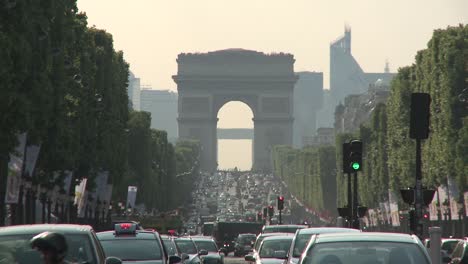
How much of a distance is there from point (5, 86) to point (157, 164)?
335ft

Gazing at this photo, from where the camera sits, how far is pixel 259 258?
32156 millimetres

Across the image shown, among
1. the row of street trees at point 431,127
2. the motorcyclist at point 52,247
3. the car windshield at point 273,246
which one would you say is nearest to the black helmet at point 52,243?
the motorcyclist at point 52,247

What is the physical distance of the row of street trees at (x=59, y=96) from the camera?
4156cm

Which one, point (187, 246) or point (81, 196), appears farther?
point (81, 196)

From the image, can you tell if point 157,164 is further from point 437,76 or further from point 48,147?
point 48,147

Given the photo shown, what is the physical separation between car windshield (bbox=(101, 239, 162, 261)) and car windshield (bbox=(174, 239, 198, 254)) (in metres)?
11.0

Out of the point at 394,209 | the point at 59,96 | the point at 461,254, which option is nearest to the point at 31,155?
the point at 59,96

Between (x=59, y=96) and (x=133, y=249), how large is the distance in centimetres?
2763

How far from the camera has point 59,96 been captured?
176 feet

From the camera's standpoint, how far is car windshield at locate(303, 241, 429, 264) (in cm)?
1764

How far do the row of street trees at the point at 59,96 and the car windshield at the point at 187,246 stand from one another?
18.8 feet

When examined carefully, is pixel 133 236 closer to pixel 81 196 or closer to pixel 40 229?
pixel 40 229

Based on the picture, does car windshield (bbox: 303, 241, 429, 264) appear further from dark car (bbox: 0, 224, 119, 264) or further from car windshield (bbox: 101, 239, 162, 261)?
car windshield (bbox: 101, 239, 162, 261)

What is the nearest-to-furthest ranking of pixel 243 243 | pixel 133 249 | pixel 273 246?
pixel 133 249, pixel 273 246, pixel 243 243
